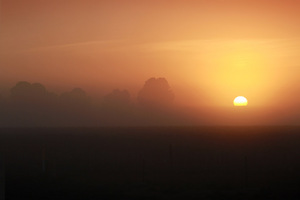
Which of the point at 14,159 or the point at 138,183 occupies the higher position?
the point at 14,159

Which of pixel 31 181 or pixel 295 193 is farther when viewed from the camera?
pixel 31 181

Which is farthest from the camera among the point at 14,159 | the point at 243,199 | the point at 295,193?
the point at 14,159

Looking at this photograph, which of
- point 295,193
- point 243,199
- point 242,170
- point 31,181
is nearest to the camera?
point 243,199

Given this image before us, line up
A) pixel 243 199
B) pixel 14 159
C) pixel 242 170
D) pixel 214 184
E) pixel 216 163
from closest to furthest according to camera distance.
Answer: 1. pixel 243 199
2. pixel 214 184
3. pixel 242 170
4. pixel 216 163
5. pixel 14 159

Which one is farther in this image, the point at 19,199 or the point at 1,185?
the point at 1,185

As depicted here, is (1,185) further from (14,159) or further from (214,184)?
(14,159)

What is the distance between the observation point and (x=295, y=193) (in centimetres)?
2458

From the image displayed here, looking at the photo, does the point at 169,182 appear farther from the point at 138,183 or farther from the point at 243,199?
the point at 243,199

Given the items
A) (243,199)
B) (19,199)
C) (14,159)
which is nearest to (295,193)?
(243,199)

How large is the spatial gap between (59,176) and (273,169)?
15.4 metres

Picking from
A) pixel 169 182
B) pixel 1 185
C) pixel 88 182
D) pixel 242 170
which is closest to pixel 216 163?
pixel 242 170

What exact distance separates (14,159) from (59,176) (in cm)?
1470

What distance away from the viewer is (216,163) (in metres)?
38.1

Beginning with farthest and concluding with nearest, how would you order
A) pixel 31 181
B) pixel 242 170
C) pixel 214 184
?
pixel 242 170, pixel 31 181, pixel 214 184
